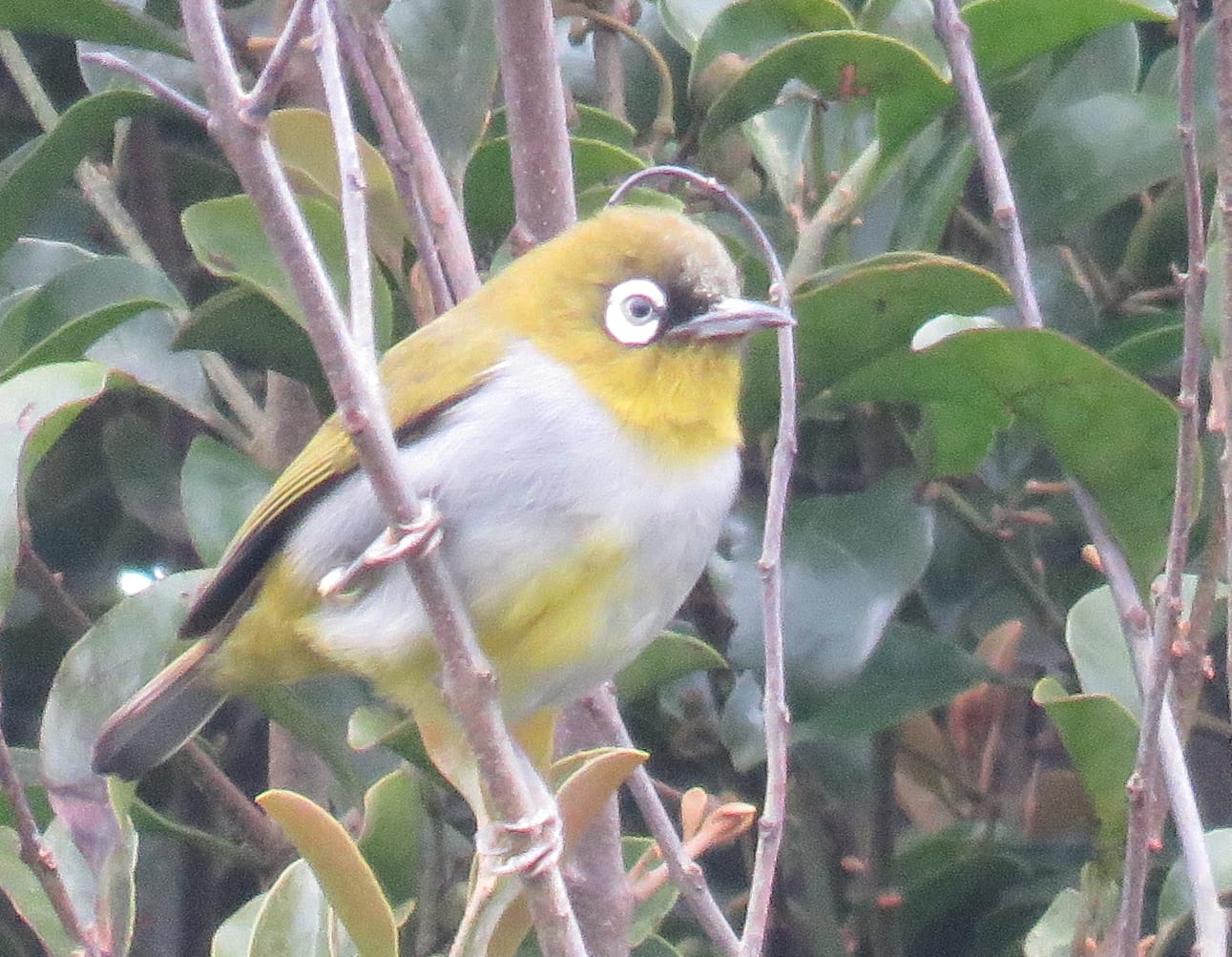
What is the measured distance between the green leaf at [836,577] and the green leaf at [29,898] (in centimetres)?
80

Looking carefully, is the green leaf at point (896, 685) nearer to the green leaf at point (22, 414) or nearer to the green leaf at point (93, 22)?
the green leaf at point (22, 414)

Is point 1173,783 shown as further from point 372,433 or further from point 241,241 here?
point 241,241

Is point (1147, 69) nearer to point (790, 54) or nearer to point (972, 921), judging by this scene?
point (790, 54)

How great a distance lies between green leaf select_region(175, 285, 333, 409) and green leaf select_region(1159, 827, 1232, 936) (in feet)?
3.80

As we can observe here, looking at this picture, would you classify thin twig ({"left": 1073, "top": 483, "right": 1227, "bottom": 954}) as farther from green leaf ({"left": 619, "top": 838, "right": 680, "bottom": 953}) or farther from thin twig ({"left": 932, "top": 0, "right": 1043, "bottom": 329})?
green leaf ({"left": 619, "top": 838, "right": 680, "bottom": 953})

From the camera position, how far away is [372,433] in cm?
139

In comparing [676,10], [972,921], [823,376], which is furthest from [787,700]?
[676,10]

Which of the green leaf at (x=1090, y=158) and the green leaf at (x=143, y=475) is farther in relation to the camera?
the green leaf at (x=143, y=475)

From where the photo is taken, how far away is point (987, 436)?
7.16 feet

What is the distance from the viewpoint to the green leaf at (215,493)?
7.44 feet

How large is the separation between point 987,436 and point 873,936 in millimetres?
723

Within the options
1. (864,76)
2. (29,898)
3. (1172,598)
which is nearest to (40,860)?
(29,898)

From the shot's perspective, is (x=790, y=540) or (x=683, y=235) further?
(x=790, y=540)

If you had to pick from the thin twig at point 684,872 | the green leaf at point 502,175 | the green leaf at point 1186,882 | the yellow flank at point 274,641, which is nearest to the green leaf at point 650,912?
the thin twig at point 684,872
